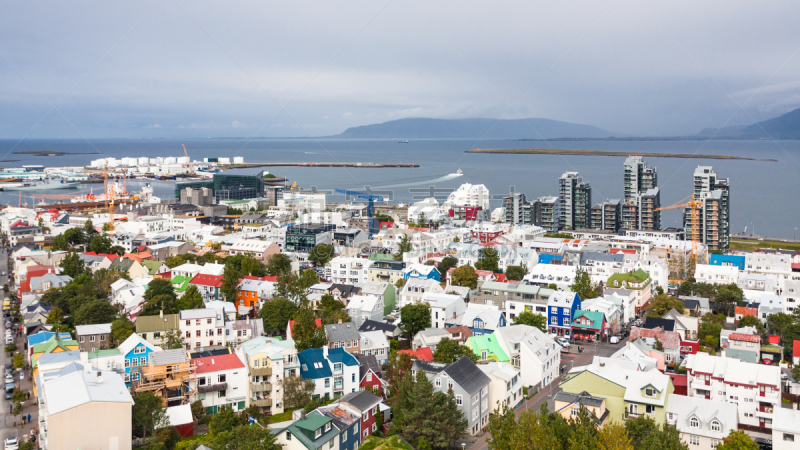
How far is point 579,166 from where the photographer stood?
244 feet

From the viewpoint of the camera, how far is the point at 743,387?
9531 millimetres

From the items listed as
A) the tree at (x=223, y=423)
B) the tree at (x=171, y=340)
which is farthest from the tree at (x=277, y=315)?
the tree at (x=223, y=423)

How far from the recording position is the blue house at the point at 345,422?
27.3 ft

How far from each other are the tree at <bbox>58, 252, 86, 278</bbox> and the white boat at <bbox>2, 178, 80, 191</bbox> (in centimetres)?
3825

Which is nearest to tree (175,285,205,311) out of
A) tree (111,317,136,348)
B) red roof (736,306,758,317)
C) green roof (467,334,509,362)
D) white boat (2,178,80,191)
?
tree (111,317,136,348)

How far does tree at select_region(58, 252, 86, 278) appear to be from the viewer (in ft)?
58.6

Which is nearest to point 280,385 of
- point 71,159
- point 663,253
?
point 663,253

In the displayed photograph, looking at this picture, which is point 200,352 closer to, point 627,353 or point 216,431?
point 216,431

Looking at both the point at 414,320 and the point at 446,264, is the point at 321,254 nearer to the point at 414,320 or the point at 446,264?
the point at 446,264

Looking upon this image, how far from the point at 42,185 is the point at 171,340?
5012cm

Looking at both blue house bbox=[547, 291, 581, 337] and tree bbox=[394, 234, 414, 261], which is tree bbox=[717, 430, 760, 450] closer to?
blue house bbox=[547, 291, 581, 337]

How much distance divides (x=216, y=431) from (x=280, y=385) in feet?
5.58

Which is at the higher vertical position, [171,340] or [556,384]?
[171,340]

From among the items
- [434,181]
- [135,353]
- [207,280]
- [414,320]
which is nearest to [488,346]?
[414,320]
